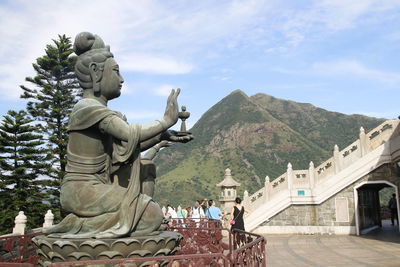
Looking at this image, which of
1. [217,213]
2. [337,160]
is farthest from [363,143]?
[217,213]

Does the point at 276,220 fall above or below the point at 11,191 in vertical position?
below

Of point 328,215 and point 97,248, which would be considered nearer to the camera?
point 97,248

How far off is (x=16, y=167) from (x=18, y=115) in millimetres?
2614

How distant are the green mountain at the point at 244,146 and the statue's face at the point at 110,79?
34529 millimetres

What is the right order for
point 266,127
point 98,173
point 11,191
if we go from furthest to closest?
point 266,127, point 11,191, point 98,173

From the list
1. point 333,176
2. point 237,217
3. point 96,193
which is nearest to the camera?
point 96,193

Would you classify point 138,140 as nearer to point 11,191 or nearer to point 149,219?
point 149,219

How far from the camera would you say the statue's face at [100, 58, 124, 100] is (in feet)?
13.6

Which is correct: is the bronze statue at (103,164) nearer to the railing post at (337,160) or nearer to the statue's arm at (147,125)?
the statue's arm at (147,125)

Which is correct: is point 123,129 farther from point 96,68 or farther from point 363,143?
point 363,143

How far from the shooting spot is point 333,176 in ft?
47.0

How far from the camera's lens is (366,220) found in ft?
48.1

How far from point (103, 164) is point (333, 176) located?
1224 centimetres

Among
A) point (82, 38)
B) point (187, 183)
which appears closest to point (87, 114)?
point (82, 38)
